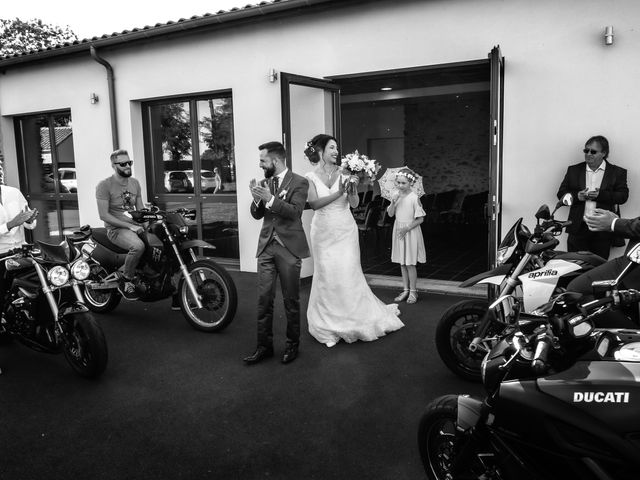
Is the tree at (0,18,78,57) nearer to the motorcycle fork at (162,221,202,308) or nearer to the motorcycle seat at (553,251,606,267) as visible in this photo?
the motorcycle fork at (162,221,202,308)

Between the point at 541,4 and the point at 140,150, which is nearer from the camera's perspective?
→ the point at 541,4

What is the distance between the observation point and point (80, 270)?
4137 mm

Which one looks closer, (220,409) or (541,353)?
(541,353)

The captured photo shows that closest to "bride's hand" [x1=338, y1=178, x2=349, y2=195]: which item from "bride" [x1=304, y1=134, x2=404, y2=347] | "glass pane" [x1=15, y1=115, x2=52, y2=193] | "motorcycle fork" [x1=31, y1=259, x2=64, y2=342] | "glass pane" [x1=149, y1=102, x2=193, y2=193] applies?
"bride" [x1=304, y1=134, x2=404, y2=347]

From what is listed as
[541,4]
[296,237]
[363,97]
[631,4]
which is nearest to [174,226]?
[296,237]

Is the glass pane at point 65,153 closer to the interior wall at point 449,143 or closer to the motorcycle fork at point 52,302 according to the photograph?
the motorcycle fork at point 52,302

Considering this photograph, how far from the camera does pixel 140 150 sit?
9023 mm

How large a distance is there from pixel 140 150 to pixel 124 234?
3.77 m

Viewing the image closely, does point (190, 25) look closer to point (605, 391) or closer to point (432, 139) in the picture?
point (605, 391)

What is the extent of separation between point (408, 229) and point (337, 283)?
152 centimetres

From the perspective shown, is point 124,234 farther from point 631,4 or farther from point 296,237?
point 631,4

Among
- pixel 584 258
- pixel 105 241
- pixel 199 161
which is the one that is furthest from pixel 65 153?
pixel 584 258

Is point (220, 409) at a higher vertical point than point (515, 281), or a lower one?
lower

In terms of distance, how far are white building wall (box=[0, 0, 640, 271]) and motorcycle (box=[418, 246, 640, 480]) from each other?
4.39 metres
